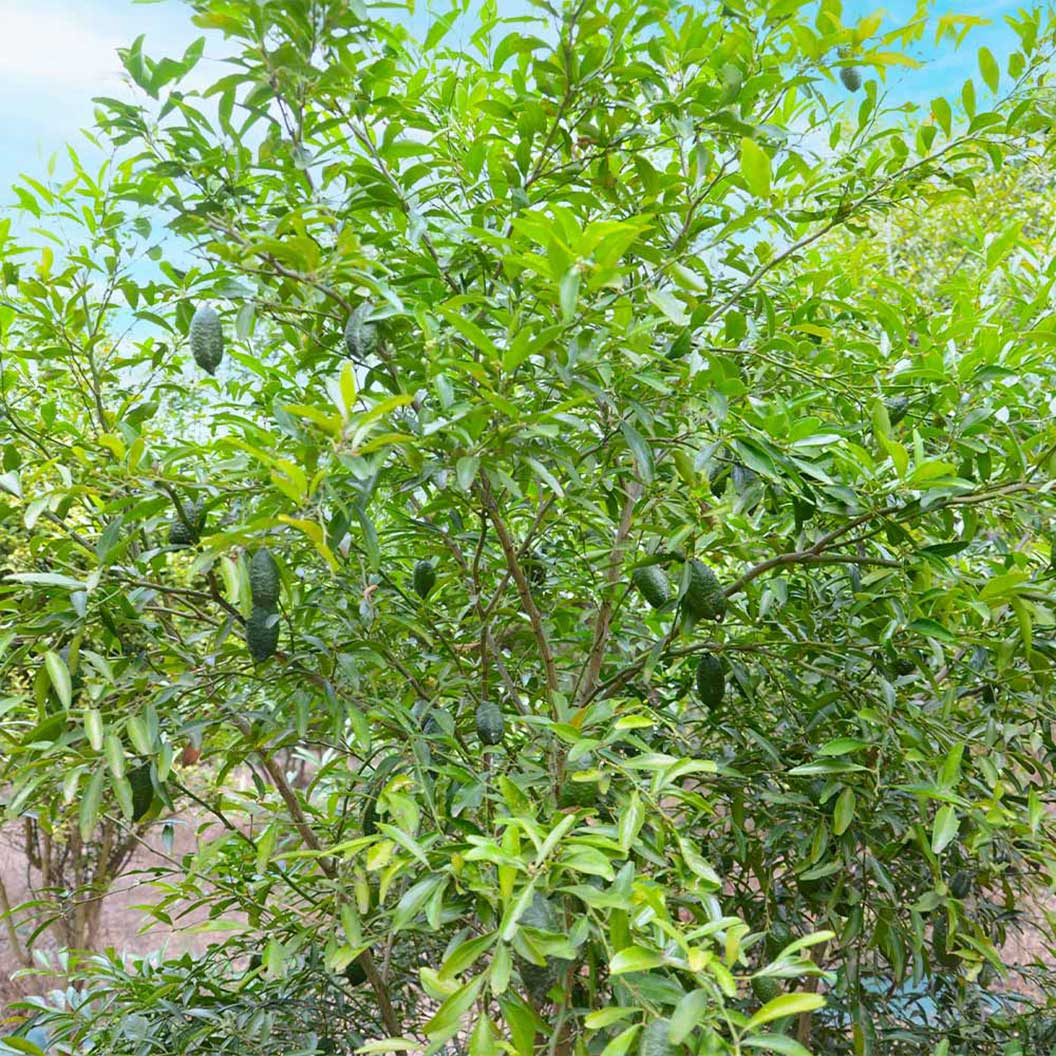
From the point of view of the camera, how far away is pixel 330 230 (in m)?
1.53

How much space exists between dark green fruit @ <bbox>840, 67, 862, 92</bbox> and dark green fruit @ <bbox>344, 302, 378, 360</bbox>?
704 mm

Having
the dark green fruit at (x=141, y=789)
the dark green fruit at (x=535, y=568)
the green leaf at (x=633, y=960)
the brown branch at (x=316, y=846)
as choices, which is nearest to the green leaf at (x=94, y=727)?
the dark green fruit at (x=141, y=789)

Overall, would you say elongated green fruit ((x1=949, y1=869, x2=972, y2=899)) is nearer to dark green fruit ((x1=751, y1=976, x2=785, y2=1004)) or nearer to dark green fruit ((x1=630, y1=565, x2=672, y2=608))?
dark green fruit ((x1=751, y1=976, x2=785, y2=1004))

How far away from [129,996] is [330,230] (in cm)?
128

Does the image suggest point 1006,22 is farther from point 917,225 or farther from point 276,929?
point 917,225

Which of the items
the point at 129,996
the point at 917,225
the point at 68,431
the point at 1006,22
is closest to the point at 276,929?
the point at 129,996

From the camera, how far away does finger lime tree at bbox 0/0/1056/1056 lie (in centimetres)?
104

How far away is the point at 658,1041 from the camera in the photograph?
82cm

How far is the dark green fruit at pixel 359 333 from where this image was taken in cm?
109

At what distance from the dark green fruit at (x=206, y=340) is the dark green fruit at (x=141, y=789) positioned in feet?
1.63

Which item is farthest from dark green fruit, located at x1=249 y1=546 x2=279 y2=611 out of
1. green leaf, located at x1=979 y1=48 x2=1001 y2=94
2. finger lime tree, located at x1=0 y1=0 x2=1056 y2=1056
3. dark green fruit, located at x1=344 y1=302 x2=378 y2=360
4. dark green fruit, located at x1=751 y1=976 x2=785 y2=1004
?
green leaf, located at x1=979 y1=48 x2=1001 y2=94

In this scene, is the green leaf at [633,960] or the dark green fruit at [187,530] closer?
the green leaf at [633,960]

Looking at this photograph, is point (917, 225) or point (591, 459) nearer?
point (591, 459)

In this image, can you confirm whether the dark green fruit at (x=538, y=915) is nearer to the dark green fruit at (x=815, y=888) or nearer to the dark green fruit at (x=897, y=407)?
the dark green fruit at (x=815, y=888)
